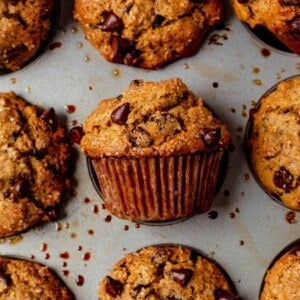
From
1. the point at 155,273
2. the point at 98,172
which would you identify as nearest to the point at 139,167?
the point at 98,172

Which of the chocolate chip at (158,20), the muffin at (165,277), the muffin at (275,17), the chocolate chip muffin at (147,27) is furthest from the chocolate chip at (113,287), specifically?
the muffin at (275,17)

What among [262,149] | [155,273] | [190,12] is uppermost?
[190,12]

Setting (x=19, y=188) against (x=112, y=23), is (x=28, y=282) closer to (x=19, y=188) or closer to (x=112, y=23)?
(x=19, y=188)

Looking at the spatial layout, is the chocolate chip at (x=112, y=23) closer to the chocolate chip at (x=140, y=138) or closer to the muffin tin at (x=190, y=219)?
the muffin tin at (x=190, y=219)

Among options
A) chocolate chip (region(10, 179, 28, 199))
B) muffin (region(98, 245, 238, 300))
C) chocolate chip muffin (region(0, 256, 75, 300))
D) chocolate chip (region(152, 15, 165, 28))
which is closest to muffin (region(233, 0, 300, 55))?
chocolate chip (region(152, 15, 165, 28))

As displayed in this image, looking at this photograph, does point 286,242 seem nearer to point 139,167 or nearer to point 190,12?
point 139,167
